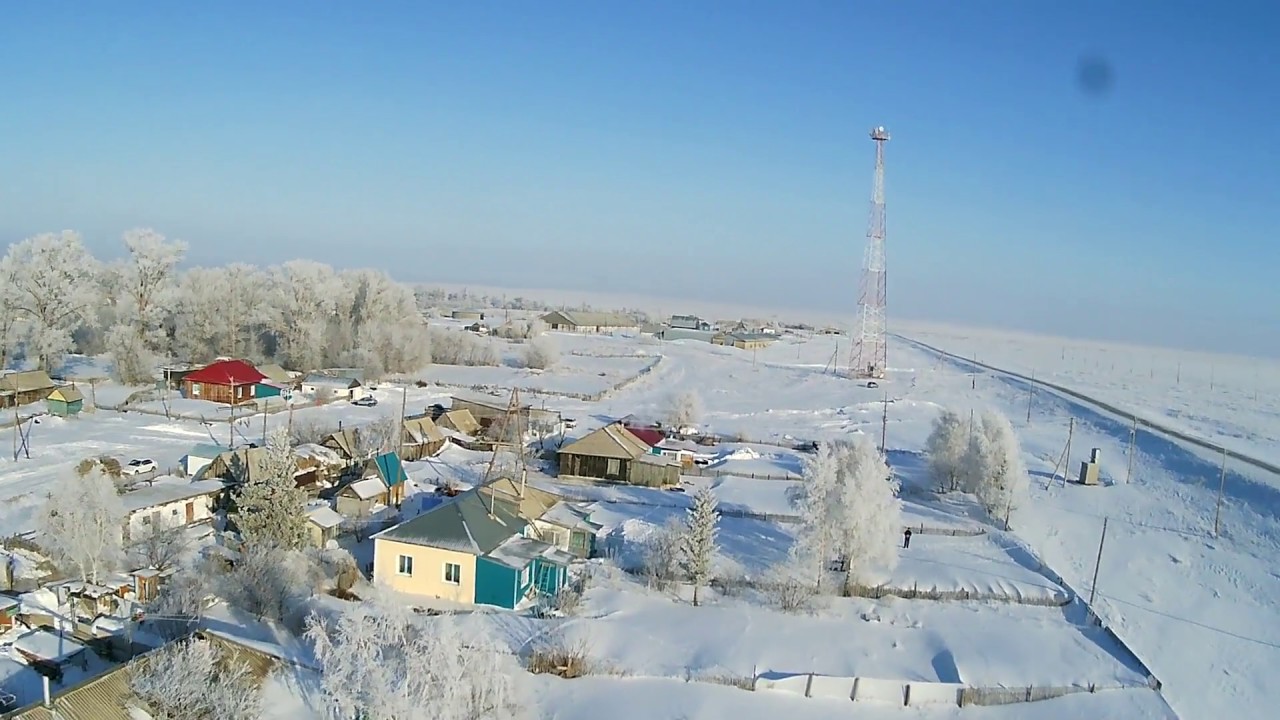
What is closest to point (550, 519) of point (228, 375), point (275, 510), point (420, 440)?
point (275, 510)

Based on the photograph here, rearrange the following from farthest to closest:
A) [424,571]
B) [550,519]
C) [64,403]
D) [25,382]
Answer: [25,382] → [64,403] → [550,519] → [424,571]

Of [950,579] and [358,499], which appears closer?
[950,579]

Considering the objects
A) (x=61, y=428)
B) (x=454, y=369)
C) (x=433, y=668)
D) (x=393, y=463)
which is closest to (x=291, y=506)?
(x=393, y=463)

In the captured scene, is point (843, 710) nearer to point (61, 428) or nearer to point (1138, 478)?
point (1138, 478)

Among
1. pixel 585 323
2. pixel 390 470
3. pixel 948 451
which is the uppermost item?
pixel 585 323

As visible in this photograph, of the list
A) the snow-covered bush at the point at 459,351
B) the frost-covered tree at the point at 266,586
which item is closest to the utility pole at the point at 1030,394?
the snow-covered bush at the point at 459,351

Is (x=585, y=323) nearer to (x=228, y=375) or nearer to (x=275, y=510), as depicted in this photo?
(x=228, y=375)
